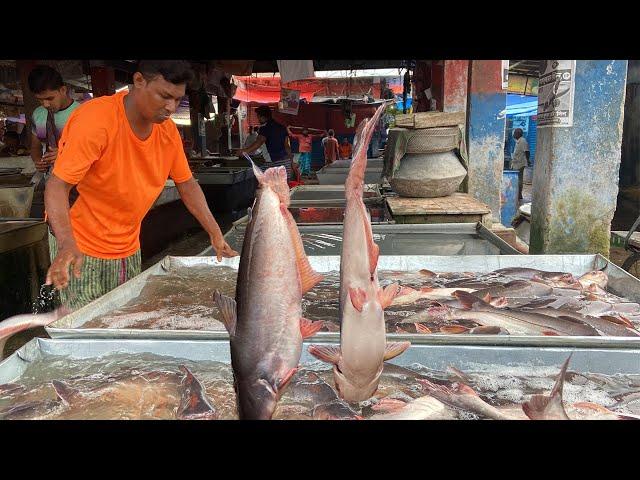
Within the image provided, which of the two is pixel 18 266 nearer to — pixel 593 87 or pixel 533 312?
pixel 533 312

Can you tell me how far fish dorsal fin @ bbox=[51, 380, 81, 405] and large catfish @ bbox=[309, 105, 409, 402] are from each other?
121 cm

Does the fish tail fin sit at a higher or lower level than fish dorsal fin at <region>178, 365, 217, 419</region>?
higher

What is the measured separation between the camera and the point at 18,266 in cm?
507

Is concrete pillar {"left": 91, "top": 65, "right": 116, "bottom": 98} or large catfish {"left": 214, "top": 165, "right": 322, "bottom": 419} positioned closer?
large catfish {"left": 214, "top": 165, "right": 322, "bottom": 419}

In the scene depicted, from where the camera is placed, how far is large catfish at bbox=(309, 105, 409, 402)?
5.27 ft

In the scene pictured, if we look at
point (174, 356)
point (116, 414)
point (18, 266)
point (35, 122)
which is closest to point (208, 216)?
point (174, 356)

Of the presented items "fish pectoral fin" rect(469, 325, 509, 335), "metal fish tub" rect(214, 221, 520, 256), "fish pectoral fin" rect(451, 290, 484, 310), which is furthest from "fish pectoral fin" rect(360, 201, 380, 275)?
"metal fish tub" rect(214, 221, 520, 256)

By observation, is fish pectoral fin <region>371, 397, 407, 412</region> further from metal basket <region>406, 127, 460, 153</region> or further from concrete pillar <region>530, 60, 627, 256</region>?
metal basket <region>406, 127, 460, 153</region>

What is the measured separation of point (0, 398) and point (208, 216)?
5.25ft

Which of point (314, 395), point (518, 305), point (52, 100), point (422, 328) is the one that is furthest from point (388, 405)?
point (52, 100)

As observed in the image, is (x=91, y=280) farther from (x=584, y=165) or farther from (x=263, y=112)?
(x=263, y=112)

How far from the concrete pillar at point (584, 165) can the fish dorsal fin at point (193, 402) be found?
385 cm

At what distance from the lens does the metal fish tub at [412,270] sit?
238 centimetres

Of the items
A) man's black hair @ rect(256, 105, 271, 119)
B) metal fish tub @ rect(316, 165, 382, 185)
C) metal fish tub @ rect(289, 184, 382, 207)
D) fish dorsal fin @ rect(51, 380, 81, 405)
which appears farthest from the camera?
metal fish tub @ rect(316, 165, 382, 185)
